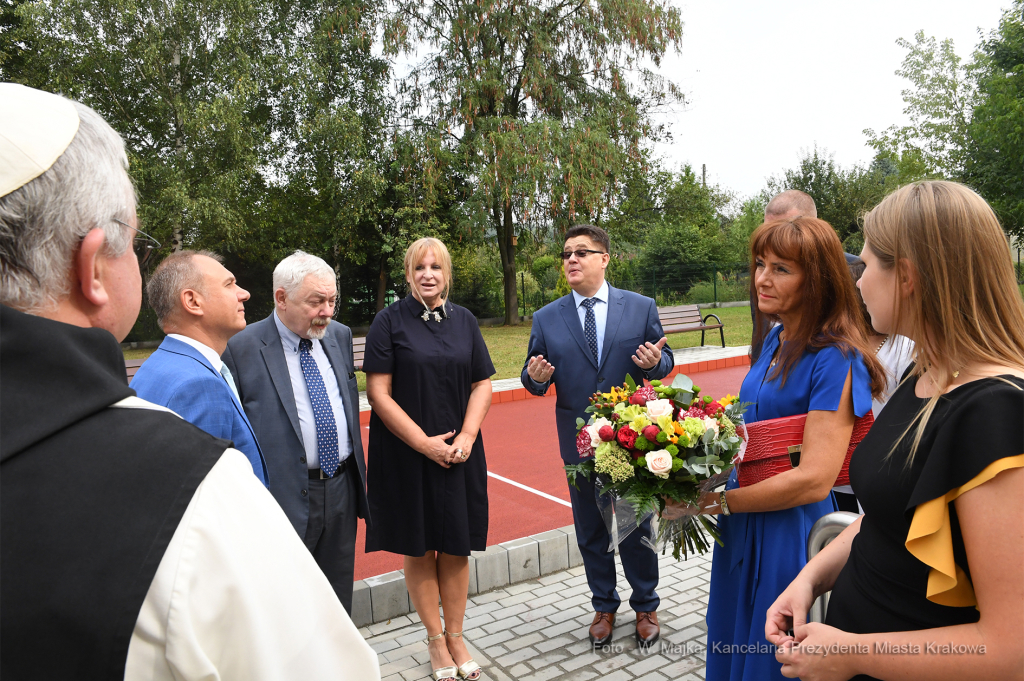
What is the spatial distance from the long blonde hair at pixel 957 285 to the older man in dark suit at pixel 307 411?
8.83ft

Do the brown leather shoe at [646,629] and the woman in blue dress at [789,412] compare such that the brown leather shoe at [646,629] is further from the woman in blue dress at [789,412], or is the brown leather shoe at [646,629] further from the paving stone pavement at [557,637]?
the woman in blue dress at [789,412]

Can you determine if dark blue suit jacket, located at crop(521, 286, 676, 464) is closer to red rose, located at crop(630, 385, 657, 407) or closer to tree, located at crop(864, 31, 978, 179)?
red rose, located at crop(630, 385, 657, 407)

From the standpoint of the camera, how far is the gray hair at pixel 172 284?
2818 millimetres

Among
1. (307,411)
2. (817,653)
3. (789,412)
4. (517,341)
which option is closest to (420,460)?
(307,411)

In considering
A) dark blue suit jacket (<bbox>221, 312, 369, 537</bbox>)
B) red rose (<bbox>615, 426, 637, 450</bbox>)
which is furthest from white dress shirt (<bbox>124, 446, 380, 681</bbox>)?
dark blue suit jacket (<bbox>221, 312, 369, 537</bbox>)

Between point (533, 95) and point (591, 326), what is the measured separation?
72.6 feet

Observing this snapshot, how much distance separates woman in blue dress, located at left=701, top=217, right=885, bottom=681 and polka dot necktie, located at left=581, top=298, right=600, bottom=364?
1.64m

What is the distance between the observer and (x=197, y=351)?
2719 millimetres

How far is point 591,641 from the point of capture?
13.0 ft

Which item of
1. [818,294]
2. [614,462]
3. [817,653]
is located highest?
[818,294]

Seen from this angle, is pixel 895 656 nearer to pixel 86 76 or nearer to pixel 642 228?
pixel 86 76

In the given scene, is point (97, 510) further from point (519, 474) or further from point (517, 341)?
point (517, 341)

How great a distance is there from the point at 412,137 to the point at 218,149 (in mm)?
6835

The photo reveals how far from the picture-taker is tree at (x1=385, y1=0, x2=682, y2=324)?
2281 centimetres
